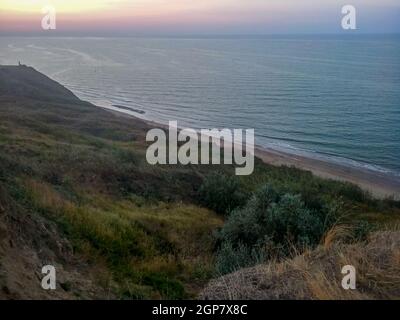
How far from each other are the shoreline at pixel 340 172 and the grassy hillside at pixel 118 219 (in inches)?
183

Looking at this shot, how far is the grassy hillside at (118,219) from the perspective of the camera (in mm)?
8500

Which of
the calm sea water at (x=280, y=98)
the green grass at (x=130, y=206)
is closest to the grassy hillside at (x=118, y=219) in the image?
the green grass at (x=130, y=206)

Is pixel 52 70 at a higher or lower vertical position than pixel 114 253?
higher

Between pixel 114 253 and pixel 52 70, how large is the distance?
134634 mm

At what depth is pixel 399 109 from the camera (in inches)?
2749

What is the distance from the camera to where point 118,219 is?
1372 cm

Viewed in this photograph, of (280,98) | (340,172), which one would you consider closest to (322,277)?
(340,172)

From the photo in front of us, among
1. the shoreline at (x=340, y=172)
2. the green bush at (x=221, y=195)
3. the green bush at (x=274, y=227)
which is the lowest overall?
the shoreline at (x=340, y=172)

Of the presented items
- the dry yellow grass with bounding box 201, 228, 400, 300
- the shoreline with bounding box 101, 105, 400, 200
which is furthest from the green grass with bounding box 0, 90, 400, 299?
the shoreline with bounding box 101, 105, 400, 200

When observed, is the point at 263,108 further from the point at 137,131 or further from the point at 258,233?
the point at 258,233

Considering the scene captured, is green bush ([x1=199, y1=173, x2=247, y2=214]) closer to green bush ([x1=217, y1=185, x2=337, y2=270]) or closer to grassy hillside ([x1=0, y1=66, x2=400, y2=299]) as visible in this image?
grassy hillside ([x1=0, y1=66, x2=400, y2=299])

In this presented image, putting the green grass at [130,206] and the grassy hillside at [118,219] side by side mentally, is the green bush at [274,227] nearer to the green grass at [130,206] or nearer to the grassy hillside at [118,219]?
the grassy hillside at [118,219]

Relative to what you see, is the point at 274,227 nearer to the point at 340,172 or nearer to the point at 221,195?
the point at 221,195
